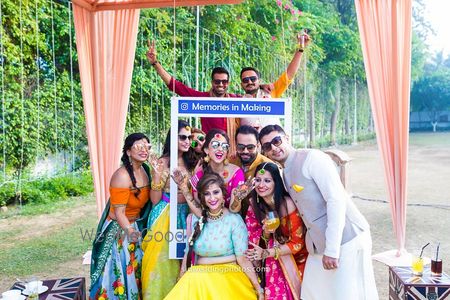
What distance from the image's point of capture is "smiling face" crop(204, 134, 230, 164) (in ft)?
9.00

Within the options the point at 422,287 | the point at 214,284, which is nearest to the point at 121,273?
the point at 214,284

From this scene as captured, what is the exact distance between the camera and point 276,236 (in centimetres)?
260

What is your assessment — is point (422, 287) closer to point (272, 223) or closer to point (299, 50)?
point (272, 223)

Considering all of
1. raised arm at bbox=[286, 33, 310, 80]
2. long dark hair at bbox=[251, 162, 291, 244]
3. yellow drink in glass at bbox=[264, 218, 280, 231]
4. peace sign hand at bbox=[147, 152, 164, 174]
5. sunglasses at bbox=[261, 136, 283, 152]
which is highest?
raised arm at bbox=[286, 33, 310, 80]

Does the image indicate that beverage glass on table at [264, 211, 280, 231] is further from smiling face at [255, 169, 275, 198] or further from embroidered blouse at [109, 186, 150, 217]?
embroidered blouse at [109, 186, 150, 217]

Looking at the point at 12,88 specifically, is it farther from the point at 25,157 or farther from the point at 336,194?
the point at 336,194

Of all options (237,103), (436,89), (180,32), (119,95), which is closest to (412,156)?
(436,89)

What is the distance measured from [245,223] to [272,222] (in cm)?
25

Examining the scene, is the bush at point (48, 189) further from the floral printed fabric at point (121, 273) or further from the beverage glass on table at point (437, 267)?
the beverage glass on table at point (437, 267)

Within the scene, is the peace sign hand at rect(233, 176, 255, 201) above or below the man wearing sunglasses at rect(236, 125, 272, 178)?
below

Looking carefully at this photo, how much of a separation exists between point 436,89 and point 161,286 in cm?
1344

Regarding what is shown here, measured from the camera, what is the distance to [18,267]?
A: 4.85 metres

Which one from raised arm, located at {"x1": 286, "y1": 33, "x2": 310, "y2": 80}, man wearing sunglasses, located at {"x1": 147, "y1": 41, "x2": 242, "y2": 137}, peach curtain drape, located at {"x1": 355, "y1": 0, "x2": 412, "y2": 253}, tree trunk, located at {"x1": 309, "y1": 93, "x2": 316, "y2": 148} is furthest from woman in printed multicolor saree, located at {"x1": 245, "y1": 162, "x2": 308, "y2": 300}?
tree trunk, located at {"x1": 309, "y1": 93, "x2": 316, "y2": 148}

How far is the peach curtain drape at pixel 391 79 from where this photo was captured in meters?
4.23
